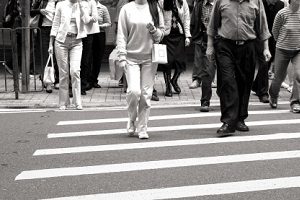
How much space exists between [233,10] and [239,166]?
8.02 feet

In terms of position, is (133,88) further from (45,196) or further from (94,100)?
(94,100)

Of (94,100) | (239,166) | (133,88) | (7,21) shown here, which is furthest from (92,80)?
(239,166)

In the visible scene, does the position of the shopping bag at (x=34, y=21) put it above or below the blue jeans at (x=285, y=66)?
above

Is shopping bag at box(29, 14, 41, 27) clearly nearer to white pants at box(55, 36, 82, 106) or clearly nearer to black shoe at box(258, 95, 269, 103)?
white pants at box(55, 36, 82, 106)

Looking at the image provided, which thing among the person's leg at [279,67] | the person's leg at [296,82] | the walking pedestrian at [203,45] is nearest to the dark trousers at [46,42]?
the walking pedestrian at [203,45]

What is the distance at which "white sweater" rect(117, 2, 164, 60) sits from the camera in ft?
32.4

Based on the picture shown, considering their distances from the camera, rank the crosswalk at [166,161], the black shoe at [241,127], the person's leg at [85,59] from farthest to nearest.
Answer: the person's leg at [85,59], the black shoe at [241,127], the crosswalk at [166,161]

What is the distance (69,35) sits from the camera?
41.2ft

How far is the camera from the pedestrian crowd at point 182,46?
9.98 metres

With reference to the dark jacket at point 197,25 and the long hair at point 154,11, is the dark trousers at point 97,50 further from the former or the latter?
the long hair at point 154,11

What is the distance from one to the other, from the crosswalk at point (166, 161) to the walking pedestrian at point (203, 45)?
34.6 inches

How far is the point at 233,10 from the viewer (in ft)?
33.0

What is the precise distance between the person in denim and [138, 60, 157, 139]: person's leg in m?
3.07

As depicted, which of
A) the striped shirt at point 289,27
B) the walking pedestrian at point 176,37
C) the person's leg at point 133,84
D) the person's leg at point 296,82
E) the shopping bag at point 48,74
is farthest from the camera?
the walking pedestrian at point 176,37
